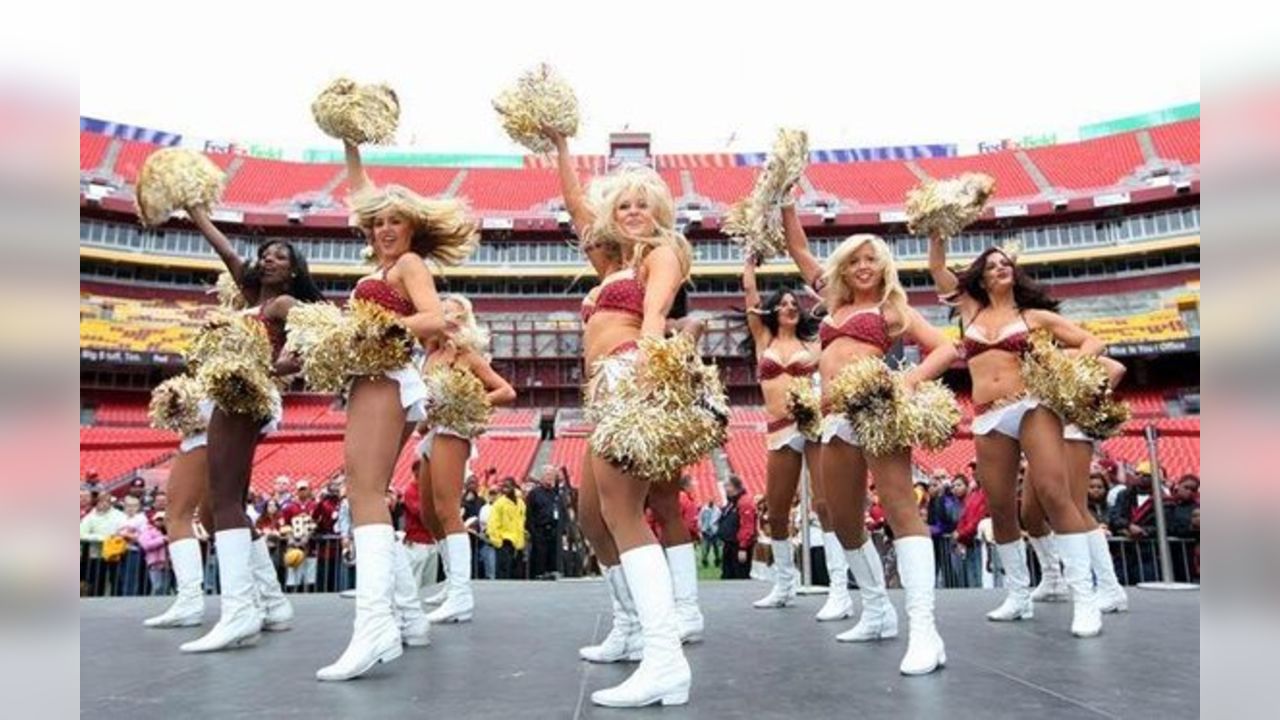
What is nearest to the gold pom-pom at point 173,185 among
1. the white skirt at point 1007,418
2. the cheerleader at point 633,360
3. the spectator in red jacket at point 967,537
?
the cheerleader at point 633,360

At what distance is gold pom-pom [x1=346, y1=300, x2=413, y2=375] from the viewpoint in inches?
153

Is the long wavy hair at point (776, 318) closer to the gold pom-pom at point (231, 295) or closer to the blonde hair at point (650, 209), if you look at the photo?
the blonde hair at point (650, 209)

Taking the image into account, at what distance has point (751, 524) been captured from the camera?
11961 millimetres

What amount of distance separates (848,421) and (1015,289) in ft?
6.07

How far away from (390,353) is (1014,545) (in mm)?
4032

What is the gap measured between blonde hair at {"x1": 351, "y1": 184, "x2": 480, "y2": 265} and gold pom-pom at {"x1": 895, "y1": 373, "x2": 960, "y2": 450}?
2.31 m

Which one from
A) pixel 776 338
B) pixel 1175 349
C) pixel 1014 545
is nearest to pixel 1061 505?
pixel 1014 545

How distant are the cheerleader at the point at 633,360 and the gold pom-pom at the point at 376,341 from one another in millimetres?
821

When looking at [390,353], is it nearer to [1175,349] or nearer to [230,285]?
[230,285]

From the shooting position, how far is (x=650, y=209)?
12.7ft

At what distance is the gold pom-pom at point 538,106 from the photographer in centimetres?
472

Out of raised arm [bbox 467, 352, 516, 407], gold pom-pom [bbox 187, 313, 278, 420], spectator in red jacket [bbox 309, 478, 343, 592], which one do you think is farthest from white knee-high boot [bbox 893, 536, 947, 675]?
spectator in red jacket [bbox 309, 478, 343, 592]

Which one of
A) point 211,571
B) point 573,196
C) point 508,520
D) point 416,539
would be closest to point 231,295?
point 573,196

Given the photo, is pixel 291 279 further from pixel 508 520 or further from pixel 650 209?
pixel 508 520
